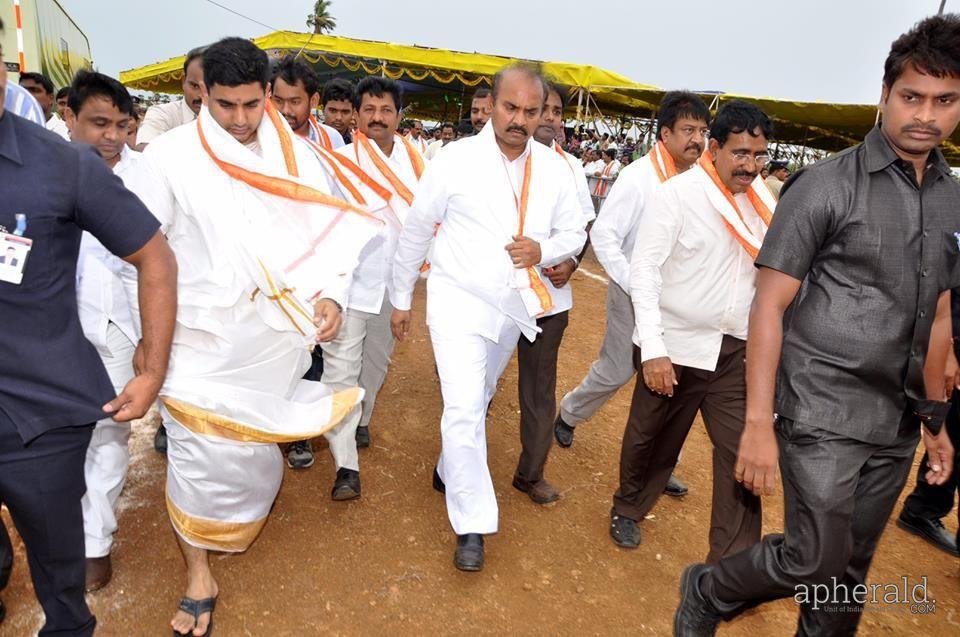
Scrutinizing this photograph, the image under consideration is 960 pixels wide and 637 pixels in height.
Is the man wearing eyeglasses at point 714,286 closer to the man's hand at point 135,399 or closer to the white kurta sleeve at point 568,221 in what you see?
the white kurta sleeve at point 568,221

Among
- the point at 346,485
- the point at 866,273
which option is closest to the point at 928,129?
the point at 866,273

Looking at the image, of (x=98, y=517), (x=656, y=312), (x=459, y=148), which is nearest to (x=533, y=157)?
(x=459, y=148)

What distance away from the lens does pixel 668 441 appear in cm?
371

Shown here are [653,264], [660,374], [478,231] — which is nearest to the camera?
[660,374]

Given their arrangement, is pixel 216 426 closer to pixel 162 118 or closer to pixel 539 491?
pixel 539 491

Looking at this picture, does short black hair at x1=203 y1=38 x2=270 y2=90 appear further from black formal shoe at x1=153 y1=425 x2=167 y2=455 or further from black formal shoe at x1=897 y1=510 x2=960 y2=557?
black formal shoe at x1=897 y1=510 x2=960 y2=557

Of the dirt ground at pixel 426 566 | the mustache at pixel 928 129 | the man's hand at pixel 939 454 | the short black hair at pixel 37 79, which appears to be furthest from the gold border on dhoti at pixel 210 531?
the short black hair at pixel 37 79

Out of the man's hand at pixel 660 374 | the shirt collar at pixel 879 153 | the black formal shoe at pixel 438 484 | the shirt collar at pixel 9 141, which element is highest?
the shirt collar at pixel 879 153

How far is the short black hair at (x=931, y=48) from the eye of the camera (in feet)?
7.10

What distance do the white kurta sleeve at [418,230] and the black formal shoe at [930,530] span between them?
10.3 ft

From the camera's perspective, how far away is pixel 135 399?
2.15 metres

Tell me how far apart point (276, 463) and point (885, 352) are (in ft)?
7.66

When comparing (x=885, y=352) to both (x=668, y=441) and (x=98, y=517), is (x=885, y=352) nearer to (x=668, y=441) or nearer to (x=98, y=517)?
(x=668, y=441)

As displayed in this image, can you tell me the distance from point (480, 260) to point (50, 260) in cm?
195
